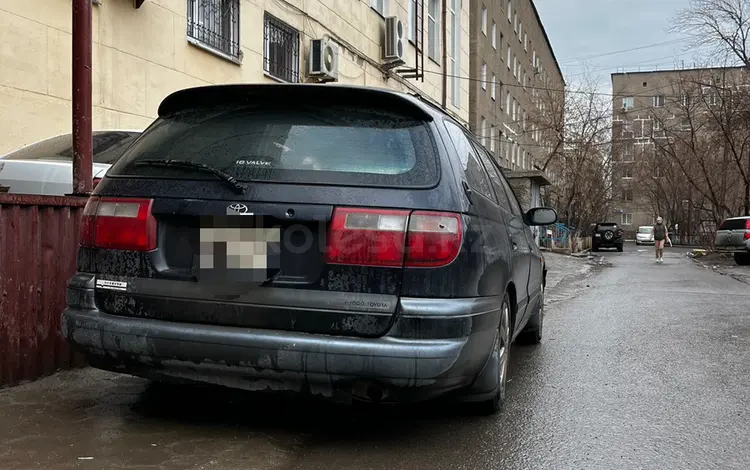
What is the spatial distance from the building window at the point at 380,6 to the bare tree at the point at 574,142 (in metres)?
17.1

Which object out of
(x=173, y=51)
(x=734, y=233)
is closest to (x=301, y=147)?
(x=173, y=51)

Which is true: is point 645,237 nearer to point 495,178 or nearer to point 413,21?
point 413,21

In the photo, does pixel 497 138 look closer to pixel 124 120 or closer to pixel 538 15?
pixel 538 15

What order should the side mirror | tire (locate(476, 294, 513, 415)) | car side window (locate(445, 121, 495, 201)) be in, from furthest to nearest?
the side mirror
tire (locate(476, 294, 513, 415))
car side window (locate(445, 121, 495, 201))

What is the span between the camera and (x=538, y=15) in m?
47.7

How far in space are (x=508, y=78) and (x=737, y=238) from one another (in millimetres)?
19455

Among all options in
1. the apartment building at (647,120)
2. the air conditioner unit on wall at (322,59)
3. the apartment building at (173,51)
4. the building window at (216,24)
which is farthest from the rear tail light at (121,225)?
the apartment building at (647,120)

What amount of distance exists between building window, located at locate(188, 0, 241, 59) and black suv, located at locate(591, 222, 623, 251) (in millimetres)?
30456

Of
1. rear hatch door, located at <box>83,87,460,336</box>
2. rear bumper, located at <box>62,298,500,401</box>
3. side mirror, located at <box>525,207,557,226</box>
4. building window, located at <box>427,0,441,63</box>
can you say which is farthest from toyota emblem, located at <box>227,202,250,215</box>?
building window, located at <box>427,0,441,63</box>

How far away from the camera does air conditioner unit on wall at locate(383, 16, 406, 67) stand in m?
15.8

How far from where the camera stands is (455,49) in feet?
75.7

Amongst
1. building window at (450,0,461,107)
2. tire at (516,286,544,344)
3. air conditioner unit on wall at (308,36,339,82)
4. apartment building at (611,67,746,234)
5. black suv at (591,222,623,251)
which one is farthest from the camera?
black suv at (591,222,623,251)

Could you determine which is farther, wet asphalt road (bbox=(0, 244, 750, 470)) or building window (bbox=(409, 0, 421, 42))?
building window (bbox=(409, 0, 421, 42))

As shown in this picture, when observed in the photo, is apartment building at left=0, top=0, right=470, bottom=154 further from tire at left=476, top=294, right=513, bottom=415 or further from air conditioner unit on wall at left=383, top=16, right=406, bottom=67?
tire at left=476, top=294, right=513, bottom=415
